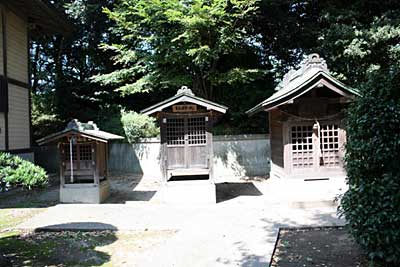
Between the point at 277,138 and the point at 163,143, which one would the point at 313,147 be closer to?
the point at 277,138

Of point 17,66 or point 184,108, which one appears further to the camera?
point 17,66

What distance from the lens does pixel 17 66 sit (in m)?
12.3

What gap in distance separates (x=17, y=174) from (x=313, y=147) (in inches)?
289

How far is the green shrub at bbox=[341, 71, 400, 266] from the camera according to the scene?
4051mm

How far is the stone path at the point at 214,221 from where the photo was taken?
5.04 meters

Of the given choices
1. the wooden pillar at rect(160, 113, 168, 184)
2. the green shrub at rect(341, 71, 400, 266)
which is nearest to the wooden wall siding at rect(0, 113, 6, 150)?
the wooden pillar at rect(160, 113, 168, 184)

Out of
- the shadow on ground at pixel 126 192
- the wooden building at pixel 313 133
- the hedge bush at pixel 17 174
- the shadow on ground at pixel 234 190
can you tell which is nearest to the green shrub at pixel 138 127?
the shadow on ground at pixel 126 192

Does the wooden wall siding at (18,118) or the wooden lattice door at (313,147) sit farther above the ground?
the wooden wall siding at (18,118)

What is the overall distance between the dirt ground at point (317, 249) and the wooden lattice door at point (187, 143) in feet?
14.1

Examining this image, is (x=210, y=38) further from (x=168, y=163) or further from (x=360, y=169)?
(x=360, y=169)

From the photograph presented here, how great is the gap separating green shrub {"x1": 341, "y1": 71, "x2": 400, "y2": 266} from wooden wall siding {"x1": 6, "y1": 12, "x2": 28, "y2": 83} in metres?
11.4

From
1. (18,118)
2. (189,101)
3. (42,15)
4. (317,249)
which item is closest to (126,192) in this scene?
(189,101)

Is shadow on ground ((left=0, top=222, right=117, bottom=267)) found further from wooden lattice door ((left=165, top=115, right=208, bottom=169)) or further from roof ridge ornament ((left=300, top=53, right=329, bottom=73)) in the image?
roof ridge ornament ((left=300, top=53, right=329, bottom=73))

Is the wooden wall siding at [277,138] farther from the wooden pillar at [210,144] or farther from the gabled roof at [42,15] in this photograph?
the gabled roof at [42,15]
